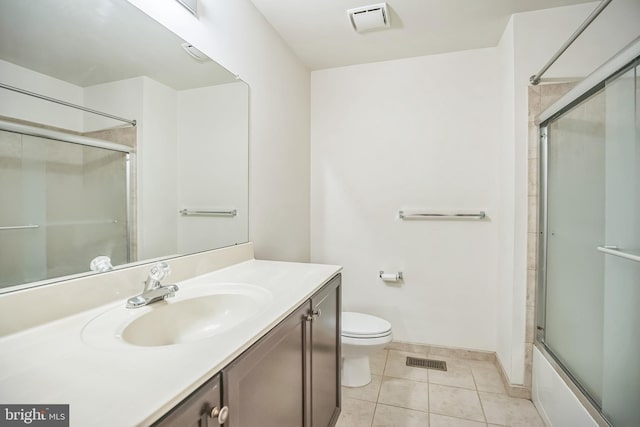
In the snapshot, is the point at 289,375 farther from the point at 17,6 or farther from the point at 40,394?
the point at 17,6

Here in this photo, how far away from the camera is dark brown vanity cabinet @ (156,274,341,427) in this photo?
62 centimetres

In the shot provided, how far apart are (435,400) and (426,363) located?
0.44 m

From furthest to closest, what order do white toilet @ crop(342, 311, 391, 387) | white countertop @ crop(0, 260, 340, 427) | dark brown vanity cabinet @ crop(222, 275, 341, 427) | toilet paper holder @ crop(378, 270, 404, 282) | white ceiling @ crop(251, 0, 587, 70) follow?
toilet paper holder @ crop(378, 270, 404, 282), white toilet @ crop(342, 311, 391, 387), white ceiling @ crop(251, 0, 587, 70), dark brown vanity cabinet @ crop(222, 275, 341, 427), white countertop @ crop(0, 260, 340, 427)

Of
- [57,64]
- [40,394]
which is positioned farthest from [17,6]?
[40,394]

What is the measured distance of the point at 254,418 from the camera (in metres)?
0.79

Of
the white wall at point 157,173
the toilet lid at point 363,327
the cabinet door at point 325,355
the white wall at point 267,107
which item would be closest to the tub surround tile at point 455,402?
the toilet lid at point 363,327

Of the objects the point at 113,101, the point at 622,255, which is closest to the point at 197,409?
the point at 113,101

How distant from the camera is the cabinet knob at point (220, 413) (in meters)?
0.62

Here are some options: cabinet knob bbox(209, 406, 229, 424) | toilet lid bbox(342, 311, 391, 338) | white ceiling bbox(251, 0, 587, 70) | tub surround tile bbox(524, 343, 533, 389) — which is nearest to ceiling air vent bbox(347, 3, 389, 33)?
white ceiling bbox(251, 0, 587, 70)

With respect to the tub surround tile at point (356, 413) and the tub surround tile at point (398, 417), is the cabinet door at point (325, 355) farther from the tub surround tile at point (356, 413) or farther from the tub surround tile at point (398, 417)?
the tub surround tile at point (398, 417)

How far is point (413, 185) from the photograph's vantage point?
7.85ft

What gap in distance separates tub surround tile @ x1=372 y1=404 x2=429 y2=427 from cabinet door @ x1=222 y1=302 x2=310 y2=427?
76 centimetres

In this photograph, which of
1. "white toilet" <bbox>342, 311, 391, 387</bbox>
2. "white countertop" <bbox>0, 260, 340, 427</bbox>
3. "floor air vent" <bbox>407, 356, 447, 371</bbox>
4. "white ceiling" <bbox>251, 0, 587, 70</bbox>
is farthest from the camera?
"floor air vent" <bbox>407, 356, 447, 371</bbox>

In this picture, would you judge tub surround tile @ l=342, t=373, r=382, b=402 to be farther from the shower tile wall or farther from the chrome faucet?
the chrome faucet
